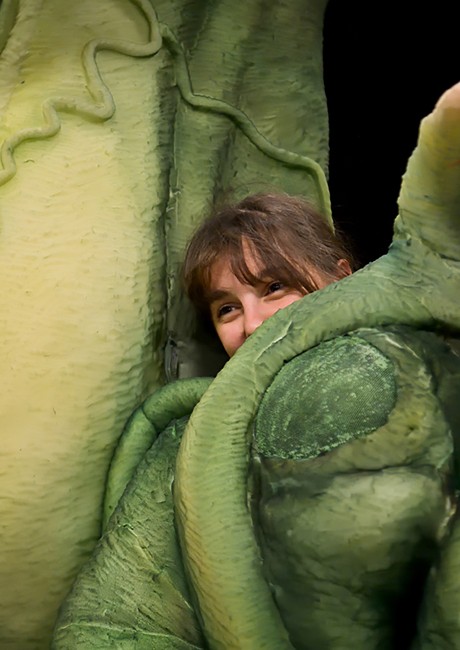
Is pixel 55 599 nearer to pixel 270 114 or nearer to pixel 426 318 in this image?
pixel 426 318

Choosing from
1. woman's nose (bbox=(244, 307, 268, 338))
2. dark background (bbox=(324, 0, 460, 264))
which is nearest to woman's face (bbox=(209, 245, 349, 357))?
woman's nose (bbox=(244, 307, 268, 338))

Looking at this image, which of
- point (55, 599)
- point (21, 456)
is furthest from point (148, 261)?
point (55, 599)

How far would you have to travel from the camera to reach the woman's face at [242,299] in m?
1.10

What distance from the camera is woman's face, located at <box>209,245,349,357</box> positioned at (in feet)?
3.59

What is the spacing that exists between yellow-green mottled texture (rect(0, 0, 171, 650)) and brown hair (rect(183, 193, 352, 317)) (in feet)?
0.16

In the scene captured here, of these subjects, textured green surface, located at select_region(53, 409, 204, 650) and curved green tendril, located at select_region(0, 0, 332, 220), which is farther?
curved green tendril, located at select_region(0, 0, 332, 220)

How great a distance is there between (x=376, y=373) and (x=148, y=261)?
0.40 meters

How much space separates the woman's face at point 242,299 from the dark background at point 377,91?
0.42 m

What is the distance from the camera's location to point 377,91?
5.20 ft

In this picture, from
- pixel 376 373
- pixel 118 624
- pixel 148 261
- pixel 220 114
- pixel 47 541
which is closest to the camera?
pixel 376 373

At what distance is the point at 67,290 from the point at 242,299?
183 mm

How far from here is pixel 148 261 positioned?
1107mm

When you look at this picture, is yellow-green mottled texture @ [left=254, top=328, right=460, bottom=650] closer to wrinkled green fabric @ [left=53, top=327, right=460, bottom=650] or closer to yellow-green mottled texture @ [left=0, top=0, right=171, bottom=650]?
wrinkled green fabric @ [left=53, top=327, right=460, bottom=650]

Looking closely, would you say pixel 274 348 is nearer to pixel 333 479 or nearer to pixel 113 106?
pixel 333 479
